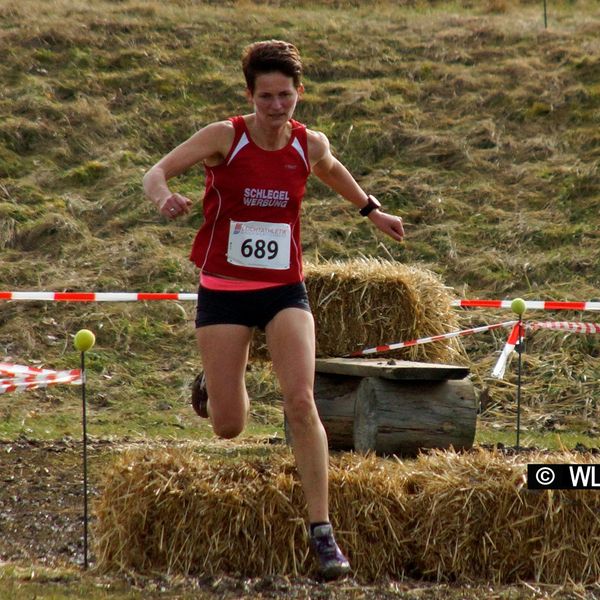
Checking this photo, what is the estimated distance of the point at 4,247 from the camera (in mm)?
14633

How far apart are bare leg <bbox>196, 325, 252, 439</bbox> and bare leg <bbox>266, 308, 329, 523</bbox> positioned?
211 mm

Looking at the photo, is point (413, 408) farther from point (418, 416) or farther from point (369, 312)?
point (369, 312)

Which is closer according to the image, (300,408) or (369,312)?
(300,408)

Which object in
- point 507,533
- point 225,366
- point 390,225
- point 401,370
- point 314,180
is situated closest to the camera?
point 507,533

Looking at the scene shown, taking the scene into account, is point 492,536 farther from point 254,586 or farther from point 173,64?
point 173,64

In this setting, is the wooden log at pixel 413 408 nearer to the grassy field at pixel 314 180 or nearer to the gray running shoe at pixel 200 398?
the gray running shoe at pixel 200 398

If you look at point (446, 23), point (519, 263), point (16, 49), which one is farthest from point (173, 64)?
point (519, 263)

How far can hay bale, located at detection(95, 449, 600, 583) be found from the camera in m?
5.49

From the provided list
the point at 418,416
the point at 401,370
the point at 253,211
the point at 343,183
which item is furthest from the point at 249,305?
the point at 418,416

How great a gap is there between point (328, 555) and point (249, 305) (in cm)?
115

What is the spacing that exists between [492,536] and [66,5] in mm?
18217

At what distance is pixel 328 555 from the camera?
5.29 m

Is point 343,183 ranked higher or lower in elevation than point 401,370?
higher

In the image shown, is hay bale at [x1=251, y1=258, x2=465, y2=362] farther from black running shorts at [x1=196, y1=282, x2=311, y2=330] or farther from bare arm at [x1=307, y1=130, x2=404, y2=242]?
black running shorts at [x1=196, y1=282, x2=311, y2=330]
